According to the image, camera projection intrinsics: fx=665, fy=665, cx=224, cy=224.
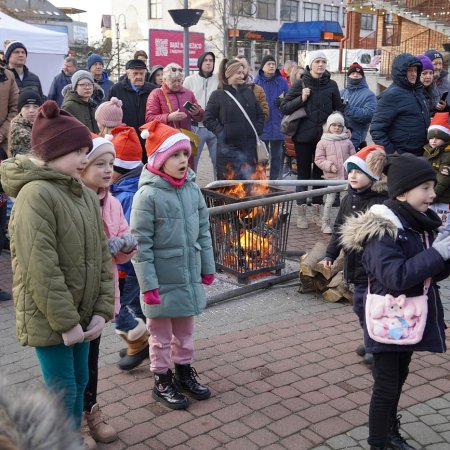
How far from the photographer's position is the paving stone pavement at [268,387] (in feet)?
12.9

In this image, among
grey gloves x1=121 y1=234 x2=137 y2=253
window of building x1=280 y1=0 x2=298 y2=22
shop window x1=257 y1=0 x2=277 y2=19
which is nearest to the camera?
grey gloves x1=121 y1=234 x2=137 y2=253

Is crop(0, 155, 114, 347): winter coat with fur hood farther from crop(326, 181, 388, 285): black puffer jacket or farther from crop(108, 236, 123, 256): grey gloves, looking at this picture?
crop(326, 181, 388, 285): black puffer jacket

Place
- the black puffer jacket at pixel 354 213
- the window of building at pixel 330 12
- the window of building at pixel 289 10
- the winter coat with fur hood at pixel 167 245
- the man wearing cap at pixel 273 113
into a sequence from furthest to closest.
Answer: the window of building at pixel 330 12 → the window of building at pixel 289 10 → the man wearing cap at pixel 273 113 → the black puffer jacket at pixel 354 213 → the winter coat with fur hood at pixel 167 245

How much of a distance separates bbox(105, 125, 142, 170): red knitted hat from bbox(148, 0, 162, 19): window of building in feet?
171

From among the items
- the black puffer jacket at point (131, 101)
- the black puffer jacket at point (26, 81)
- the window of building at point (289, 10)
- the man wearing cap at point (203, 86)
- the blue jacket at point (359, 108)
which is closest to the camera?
the black puffer jacket at point (26, 81)

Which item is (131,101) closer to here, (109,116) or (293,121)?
(293,121)

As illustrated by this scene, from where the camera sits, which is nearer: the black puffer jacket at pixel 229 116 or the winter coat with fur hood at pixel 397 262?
Result: the winter coat with fur hood at pixel 397 262

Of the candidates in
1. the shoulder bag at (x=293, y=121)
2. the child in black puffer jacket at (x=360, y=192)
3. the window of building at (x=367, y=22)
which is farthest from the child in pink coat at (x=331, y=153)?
the window of building at (x=367, y=22)

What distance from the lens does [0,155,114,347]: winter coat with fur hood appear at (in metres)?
3.17

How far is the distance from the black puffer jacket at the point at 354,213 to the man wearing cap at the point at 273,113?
572 cm

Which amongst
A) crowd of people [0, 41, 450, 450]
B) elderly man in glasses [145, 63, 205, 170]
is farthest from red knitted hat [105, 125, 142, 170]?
elderly man in glasses [145, 63, 205, 170]

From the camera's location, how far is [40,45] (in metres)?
16.3

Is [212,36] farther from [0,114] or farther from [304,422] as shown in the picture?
[304,422]

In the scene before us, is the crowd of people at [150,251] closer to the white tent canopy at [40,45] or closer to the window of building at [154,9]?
the white tent canopy at [40,45]
